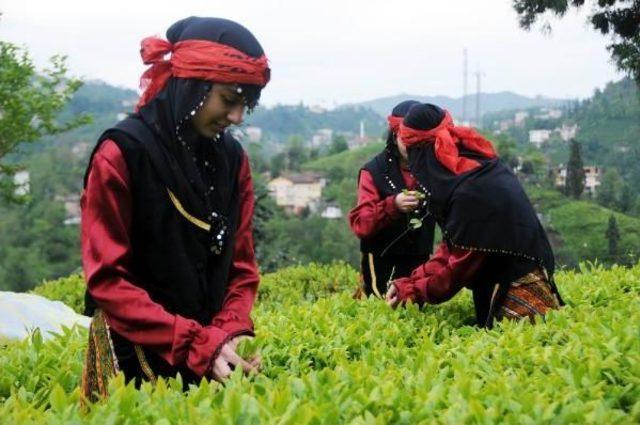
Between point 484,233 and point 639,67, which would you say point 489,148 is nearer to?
point 484,233

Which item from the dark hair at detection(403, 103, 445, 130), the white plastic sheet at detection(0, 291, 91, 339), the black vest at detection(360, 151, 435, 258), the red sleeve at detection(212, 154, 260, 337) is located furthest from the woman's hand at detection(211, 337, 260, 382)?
the white plastic sheet at detection(0, 291, 91, 339)

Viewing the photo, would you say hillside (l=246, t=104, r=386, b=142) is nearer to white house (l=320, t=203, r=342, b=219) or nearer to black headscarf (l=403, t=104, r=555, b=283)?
white house (l=320, t=203, r=342, b=219)

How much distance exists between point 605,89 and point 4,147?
40154 mm

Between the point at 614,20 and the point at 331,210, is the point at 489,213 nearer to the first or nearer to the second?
the point at 614,20

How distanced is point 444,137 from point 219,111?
160cm

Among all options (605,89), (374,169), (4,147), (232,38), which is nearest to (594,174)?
(605,89)

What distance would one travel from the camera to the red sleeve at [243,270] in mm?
2574

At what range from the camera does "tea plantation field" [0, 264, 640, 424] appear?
2104 millimetres

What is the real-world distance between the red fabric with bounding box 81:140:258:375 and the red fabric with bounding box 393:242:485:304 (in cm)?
156

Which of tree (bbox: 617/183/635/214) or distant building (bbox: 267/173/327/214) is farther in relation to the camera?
distant building (bbox: 267/173/327/214)

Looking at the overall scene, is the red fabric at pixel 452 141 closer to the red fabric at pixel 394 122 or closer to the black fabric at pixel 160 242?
the red fabric at pixel 394 122

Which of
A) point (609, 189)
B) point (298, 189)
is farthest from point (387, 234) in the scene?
point (298, 189)

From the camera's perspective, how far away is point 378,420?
2049mm

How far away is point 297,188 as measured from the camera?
3664 inches
